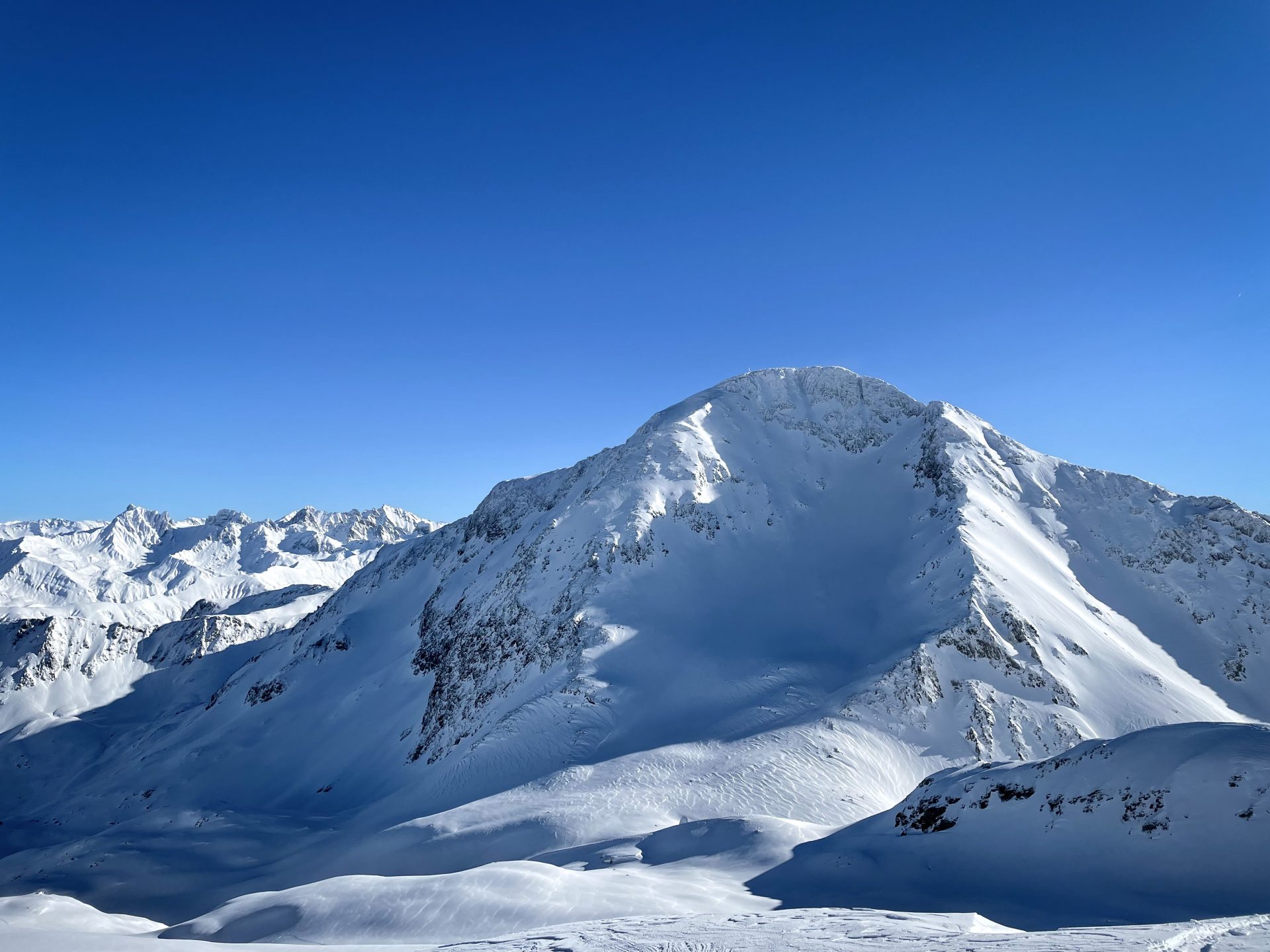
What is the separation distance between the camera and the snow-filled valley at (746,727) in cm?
1952

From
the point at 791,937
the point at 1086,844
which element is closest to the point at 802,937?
the point at 791,937

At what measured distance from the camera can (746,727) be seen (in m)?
49.7

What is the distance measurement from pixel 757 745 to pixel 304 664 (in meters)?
84.8

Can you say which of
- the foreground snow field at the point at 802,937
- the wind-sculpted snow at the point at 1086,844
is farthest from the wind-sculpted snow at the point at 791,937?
the wind-sculpted snow at the point at 1086,844

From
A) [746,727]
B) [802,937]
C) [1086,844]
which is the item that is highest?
[802,937]

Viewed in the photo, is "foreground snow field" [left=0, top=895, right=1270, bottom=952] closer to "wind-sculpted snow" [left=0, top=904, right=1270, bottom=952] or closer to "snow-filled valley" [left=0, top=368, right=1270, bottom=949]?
"wind-sculpted snow" [left=0, top=904, right=1270, bottom=952]

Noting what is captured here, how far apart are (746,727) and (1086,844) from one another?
102 feet


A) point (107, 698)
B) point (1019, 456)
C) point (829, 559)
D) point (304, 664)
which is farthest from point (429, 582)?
point (107, 698)

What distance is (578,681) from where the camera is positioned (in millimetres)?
55344

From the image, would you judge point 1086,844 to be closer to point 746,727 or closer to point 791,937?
point 791,937

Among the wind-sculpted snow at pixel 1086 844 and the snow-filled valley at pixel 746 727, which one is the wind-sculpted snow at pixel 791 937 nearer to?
the snow-filled valley at pixel 746 727

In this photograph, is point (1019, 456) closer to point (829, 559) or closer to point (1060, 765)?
point (829, 559)

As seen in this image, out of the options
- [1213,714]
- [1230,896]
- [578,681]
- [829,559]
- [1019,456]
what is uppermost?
[1019,456]

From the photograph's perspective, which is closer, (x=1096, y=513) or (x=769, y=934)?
(x=769, y=934)
